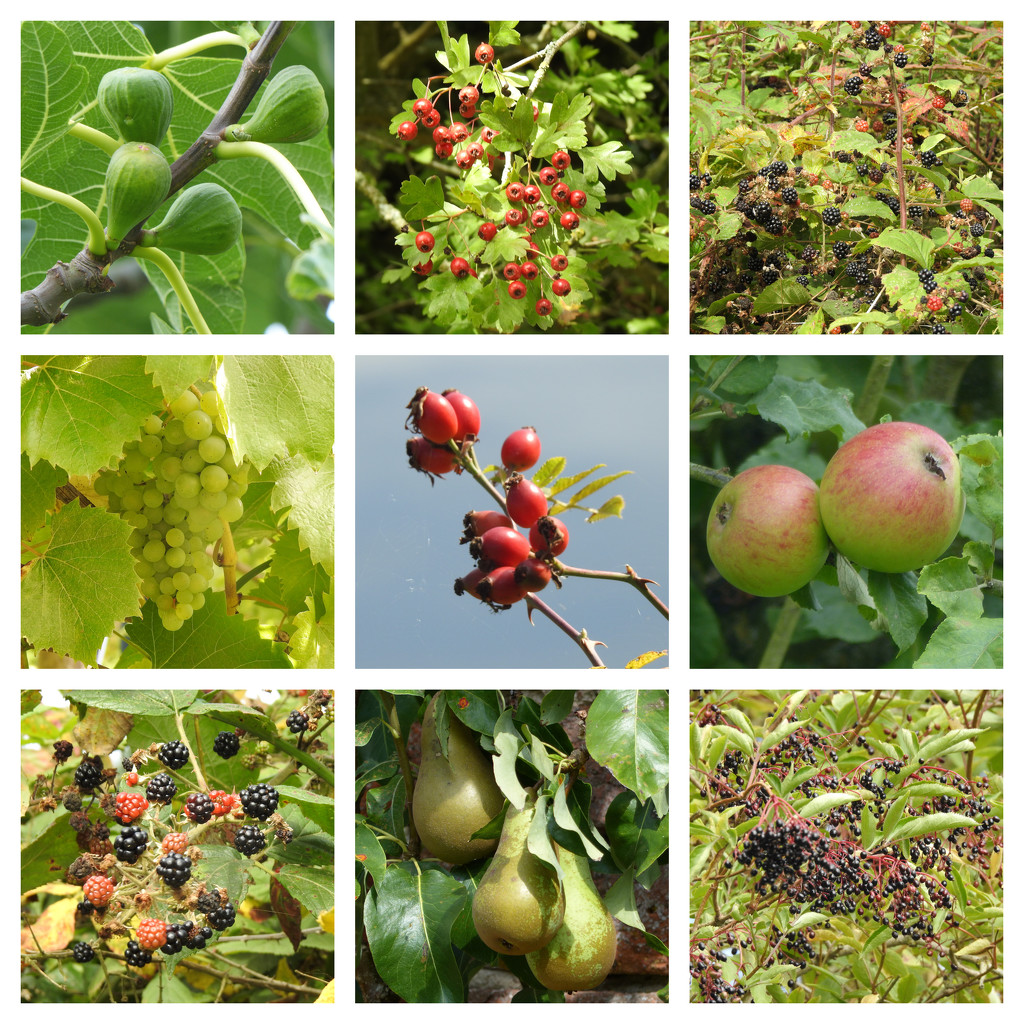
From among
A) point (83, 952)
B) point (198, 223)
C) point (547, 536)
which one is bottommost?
point (83, 952)

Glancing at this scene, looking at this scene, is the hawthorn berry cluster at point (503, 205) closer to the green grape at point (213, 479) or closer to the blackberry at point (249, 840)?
the green grape at point (213, 479)

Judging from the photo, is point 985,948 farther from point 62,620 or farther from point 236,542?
point 62,620

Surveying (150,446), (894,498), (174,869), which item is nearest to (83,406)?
(150,446)

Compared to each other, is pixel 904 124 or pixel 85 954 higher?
pixel 904 124

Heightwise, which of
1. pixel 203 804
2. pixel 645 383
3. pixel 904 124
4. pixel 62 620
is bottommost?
pixel 203 804

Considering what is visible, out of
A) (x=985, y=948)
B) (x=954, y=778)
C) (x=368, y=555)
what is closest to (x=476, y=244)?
(x=368, y=555)

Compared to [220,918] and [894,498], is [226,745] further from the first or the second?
[894,498]

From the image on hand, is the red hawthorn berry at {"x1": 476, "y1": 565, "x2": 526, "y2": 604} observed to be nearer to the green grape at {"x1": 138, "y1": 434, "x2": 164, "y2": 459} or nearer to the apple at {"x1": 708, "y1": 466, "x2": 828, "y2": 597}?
the apple at {"x1": 708, "y1": 466, "x2": 828, "y2": 597}
